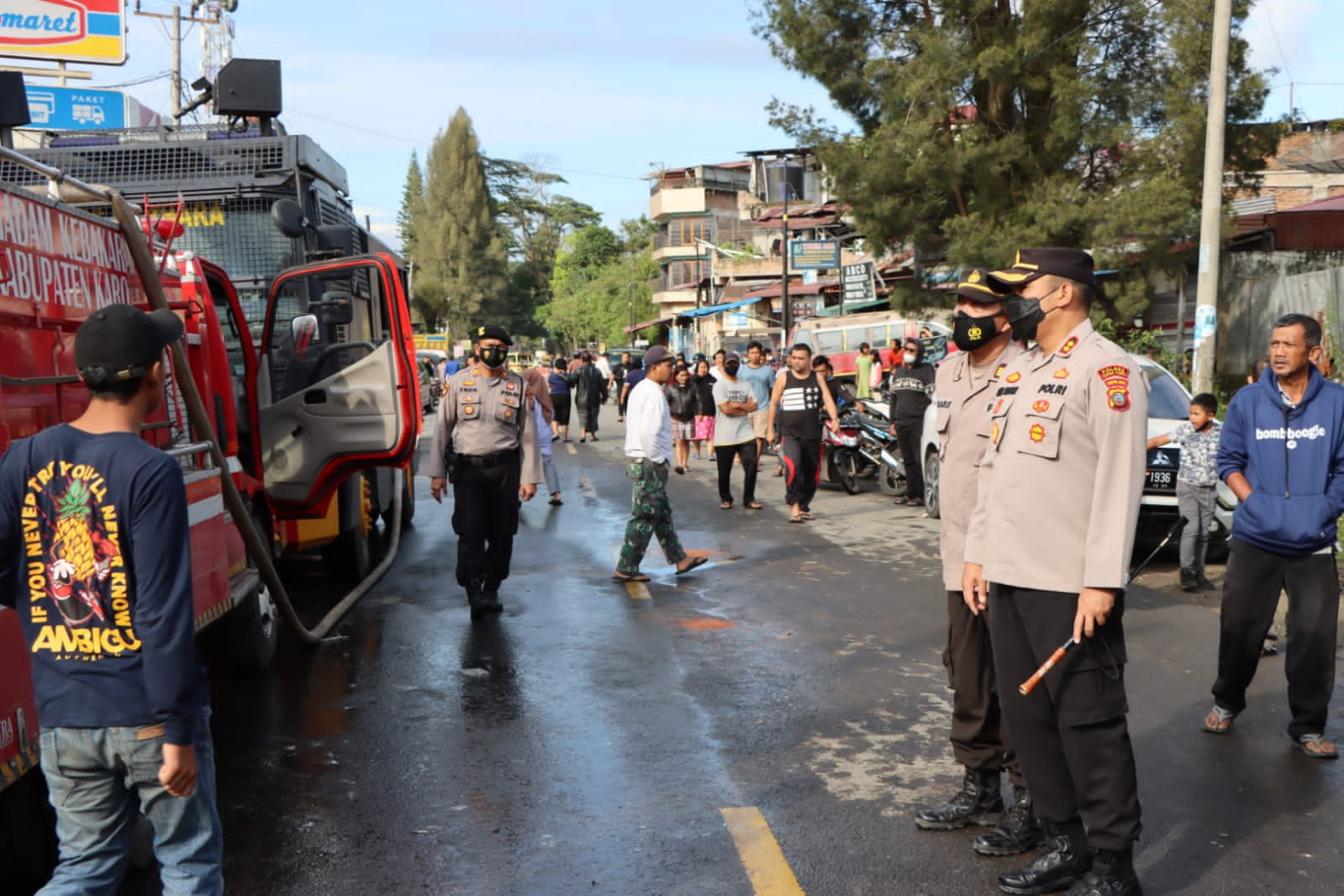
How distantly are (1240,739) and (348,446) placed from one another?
5.42 meters

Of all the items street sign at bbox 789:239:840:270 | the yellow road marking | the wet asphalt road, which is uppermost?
street sign at bbox 789:239:840:270

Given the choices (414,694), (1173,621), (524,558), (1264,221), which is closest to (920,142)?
(1264,221)

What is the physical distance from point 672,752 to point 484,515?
134 inches

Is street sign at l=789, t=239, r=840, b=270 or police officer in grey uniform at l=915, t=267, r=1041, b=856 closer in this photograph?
police officer in grey uniform at l=915, t=267, r=1041, b=856

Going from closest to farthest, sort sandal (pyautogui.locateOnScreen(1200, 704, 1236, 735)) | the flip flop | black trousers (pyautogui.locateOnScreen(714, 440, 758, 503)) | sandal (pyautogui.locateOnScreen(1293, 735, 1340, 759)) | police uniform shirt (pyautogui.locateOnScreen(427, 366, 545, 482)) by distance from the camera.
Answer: sandal (pyautogui.locateOnScreen(1293, 735, 1340, 759)) → sandal (pyautogui.locateOnScreen(1200, 704, 1236, 735)) → police uniform shirt (pyautogui.locateOnScreen(427, 366, 545, 482)) → the flip flop → black trousers (pyautogui.locateOnScreen(714, 440, 758, 503))

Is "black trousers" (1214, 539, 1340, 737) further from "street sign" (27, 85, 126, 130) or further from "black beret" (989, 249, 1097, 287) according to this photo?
"street sign" (27, 85, 126, 130)

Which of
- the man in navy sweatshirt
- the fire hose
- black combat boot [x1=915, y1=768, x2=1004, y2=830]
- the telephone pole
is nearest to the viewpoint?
the man in navy sweatshirt

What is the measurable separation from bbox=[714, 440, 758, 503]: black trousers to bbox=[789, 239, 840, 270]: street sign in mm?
23840

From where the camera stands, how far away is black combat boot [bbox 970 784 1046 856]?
4.48 meters

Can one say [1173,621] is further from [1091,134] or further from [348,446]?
[1091,134]

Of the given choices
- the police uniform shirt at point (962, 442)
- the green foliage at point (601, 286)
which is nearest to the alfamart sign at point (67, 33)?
the police uniform shirt at point (962, 442)

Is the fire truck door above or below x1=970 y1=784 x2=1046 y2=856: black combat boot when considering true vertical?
above

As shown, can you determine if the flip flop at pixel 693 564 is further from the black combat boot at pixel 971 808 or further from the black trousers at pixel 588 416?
the black trousers at pixel 588 416

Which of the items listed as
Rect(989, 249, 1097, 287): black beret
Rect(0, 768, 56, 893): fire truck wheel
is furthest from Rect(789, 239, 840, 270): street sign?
Rect(0, 768, 56, 893): fire truck wheel
